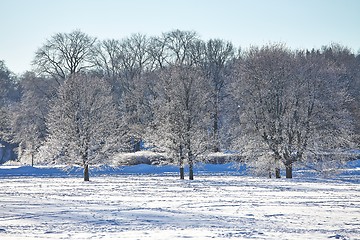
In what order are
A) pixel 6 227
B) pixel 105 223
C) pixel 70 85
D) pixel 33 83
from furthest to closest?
pixel 33 83 → pixel 70 85 → pixel 105 223 → pixel 6 227

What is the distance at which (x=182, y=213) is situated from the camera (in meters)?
18.9

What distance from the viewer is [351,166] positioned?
46125 millimetres

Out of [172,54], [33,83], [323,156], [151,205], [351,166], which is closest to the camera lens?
[151,205]

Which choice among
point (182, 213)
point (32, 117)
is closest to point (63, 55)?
point (32, 117)

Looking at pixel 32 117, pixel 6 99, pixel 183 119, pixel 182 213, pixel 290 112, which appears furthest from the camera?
pixel 6 99

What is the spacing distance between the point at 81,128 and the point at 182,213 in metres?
22.5

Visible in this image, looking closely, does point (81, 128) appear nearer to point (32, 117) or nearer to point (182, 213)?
point (32, 117)

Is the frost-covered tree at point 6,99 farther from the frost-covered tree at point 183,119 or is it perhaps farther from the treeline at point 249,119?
the frost-covered tree at point 183,119

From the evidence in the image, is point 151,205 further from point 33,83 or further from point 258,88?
point 33,83

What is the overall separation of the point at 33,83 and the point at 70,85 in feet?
63.9

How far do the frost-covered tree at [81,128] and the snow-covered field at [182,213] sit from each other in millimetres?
10641

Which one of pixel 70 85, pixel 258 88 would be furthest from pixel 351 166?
pixel 70 85

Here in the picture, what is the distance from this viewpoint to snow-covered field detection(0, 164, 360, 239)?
14477 mm

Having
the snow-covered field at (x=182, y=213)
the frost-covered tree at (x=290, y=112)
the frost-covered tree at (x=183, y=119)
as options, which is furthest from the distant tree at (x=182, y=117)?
the snow-covered field at (x=182, y=213)
